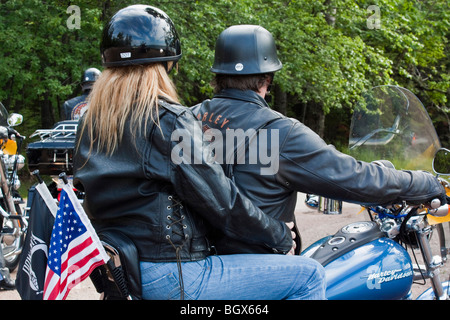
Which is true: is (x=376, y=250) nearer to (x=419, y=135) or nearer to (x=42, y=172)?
(x=419, y=135)

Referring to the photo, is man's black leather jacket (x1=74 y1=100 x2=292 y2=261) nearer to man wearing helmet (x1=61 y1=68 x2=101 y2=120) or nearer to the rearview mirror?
the rearview mirror

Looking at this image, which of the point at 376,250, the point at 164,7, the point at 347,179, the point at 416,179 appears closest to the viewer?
the point at 347,179

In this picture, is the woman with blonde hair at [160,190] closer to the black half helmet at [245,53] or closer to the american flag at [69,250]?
the american flag at [69,250]

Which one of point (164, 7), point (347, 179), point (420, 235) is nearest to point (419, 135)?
point (420, 235)

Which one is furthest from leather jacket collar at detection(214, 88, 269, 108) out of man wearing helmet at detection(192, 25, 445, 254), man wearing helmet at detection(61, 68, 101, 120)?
man wearing helmet at detection(61, 68, 101, 120)

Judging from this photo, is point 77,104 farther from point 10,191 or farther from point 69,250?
point 69,250

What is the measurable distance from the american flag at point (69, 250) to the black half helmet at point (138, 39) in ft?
1.82

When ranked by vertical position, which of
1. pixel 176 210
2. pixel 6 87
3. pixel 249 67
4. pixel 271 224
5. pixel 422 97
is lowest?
pixel 422 97

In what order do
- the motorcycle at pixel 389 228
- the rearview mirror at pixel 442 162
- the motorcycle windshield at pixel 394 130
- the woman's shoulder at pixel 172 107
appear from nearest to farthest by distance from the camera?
the woman's shoulder at pixel 172 107
the motorcycle at pixel 389 228
the rearview mirror at pixel 442 162
the motorcycle windshield at pixel 394 130

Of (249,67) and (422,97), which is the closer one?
(249,67)

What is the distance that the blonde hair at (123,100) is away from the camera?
203 cm

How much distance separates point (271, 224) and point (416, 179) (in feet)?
2.44

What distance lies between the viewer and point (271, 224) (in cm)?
221

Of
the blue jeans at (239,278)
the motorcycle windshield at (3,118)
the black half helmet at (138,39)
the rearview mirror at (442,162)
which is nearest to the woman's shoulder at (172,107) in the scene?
the black half helmet at (138,39)
